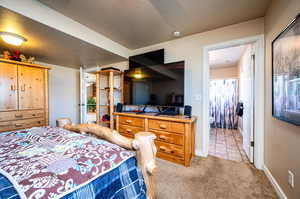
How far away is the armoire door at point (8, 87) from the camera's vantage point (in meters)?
2.04

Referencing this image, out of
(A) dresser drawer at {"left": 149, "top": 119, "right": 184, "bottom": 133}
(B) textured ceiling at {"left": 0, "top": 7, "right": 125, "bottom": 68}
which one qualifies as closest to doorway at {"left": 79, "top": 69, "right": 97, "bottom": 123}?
(B) textured ceiling at {"left": 0, "top": 7, "right": 125, "bottom": 68}

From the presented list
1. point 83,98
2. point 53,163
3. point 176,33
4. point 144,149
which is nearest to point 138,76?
point 176,33

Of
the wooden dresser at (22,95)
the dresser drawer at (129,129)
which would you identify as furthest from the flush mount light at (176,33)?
the wooden dresser at (22,95)

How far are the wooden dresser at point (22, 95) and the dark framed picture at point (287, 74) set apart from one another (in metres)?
3.76

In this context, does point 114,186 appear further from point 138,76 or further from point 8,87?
point 8,87

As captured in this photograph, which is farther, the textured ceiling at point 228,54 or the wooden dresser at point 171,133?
the textured ceiling at point 228,54

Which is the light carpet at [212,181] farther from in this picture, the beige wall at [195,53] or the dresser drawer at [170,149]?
the beige wall at [195,53]

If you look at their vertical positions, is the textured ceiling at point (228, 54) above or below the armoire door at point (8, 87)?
above

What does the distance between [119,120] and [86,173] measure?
1997mm

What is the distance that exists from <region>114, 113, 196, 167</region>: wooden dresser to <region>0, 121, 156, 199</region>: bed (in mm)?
1021

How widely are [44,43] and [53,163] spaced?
2484 mm

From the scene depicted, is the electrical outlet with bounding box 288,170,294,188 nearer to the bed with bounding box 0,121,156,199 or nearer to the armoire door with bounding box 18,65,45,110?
the bed with bounding box 0,121,156,199

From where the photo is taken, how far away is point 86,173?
637 mm

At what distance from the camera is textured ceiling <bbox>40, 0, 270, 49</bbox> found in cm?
156
